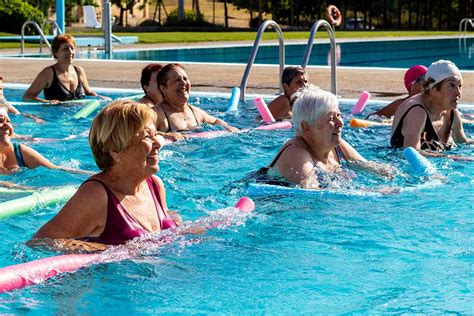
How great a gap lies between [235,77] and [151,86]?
241 inches

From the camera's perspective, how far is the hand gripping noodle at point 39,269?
4328 mm

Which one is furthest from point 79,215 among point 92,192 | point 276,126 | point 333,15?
point 333,15

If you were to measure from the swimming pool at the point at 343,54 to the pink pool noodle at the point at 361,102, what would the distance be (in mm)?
11797

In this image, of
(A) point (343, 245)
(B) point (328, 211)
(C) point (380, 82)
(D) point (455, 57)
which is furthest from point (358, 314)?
(D) point (455, 57)

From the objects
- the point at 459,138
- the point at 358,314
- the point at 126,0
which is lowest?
the point at 358,314

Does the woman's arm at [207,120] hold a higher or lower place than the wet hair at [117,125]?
lower

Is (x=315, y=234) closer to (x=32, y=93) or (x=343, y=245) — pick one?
(x=343, y=245)

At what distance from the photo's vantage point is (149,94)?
10148 mm

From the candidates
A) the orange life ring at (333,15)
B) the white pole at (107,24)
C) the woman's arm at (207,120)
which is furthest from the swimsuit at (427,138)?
the white pole at (107,24)

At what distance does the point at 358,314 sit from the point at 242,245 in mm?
1291

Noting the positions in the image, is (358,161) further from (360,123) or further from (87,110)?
(87,110)

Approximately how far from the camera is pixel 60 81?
40.7 ft

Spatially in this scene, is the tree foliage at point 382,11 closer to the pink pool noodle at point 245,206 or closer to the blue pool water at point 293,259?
the blue pool water at point 293,259

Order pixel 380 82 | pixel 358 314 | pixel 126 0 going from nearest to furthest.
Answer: pixel 358 314 → pixel 380 82 → pixel 126 0
